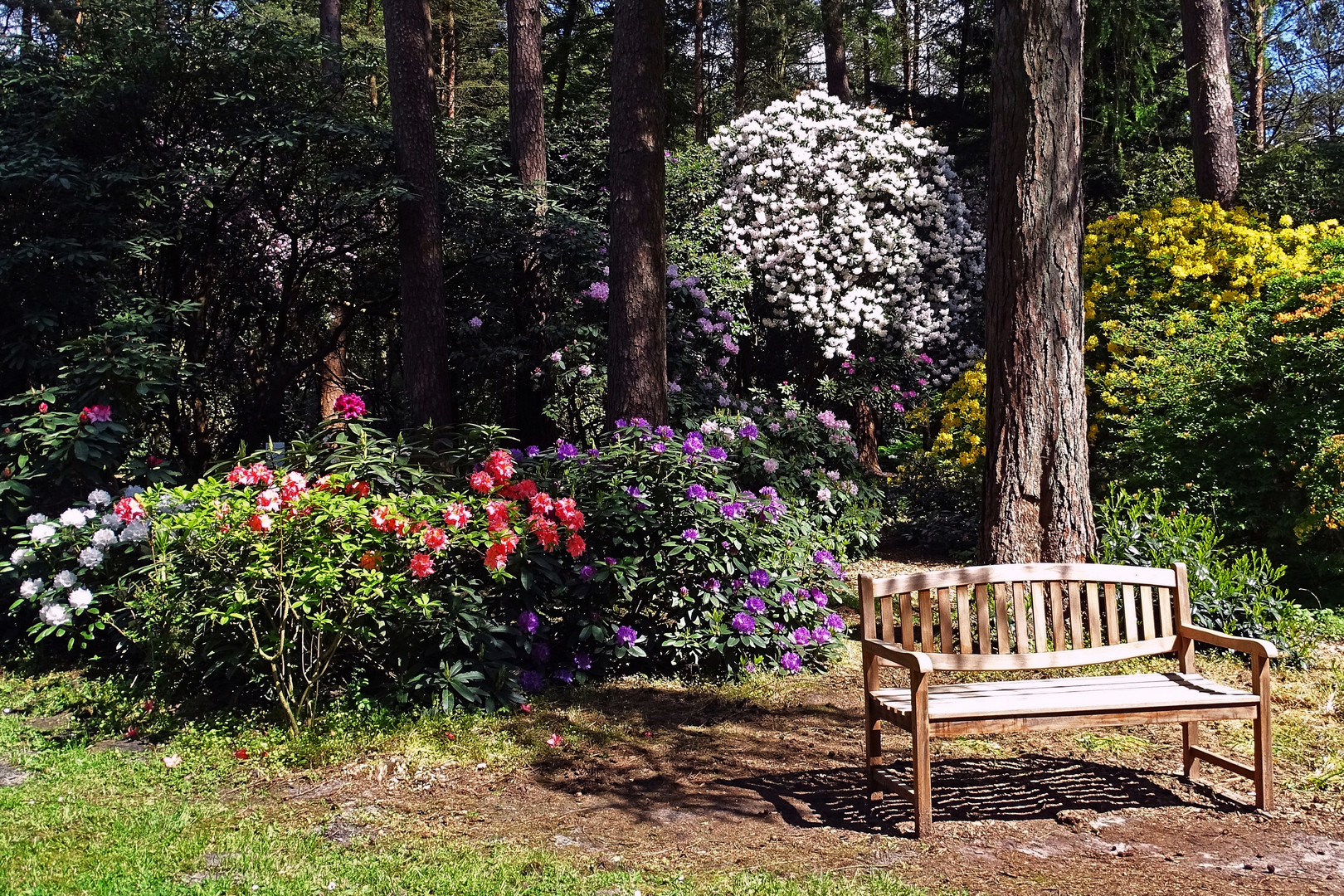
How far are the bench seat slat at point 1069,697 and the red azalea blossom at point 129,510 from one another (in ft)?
10.9

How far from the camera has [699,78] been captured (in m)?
20.2

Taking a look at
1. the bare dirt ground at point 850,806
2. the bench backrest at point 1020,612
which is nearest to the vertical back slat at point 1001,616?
the bench backrest at point 1020,612

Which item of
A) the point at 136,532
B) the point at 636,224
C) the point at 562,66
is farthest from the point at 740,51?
the point at 136,532

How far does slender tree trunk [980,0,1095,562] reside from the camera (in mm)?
5641

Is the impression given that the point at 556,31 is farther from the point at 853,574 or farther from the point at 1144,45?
the point at 853,574

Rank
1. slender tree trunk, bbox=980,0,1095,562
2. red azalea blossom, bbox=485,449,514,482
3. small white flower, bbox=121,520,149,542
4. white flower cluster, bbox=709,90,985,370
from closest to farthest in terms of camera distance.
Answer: small white flower, bbox=121,520,149,542 → red azalea blossom, bbox=485,449,514,482 → slender tree trunk, bbox=980,0,1095,562 → white flower cluster, bbox=709,90,985,370

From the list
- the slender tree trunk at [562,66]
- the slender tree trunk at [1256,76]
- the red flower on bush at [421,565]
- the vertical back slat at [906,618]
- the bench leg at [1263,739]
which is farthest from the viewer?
the slender tree trunk at [1256,76]

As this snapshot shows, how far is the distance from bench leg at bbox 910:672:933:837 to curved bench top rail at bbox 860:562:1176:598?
48cm

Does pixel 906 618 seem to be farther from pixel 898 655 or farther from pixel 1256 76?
pixel 1256 76

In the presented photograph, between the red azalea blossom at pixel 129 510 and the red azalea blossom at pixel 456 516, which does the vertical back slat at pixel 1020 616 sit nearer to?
the red azalea blossom at pixel 456 516

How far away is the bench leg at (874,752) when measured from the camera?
12.5ft

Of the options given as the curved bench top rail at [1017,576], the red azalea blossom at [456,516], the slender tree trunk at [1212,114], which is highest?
the slender tree trunk at [1212,114]

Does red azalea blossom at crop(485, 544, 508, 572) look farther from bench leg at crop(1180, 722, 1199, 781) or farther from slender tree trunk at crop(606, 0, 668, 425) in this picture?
bench leg at crop(1180, 722, 1199, 781)

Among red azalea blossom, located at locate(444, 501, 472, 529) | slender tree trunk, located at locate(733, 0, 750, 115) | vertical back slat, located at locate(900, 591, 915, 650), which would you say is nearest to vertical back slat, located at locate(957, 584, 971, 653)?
vertical back slat, located at locate(900, 591, 915, 650)
